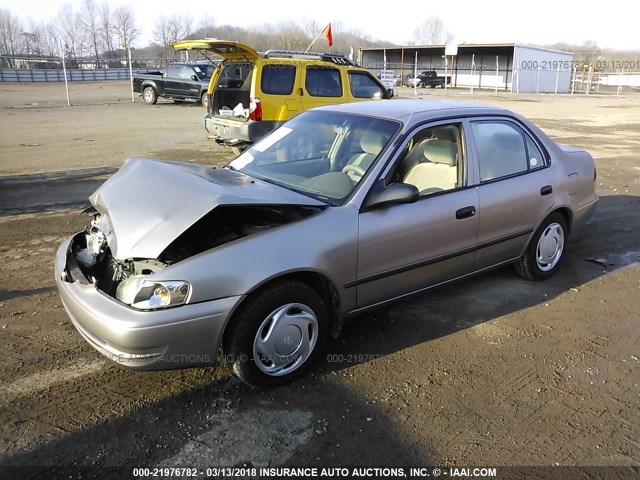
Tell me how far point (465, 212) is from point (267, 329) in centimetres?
175

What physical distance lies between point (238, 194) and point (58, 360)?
5.30 ft

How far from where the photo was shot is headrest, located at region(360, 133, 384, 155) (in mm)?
3705

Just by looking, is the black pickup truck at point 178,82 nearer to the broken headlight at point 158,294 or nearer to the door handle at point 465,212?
the door handle at point 465,212

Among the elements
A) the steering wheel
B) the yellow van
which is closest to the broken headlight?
the steering wheel

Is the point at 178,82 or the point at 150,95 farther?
the point at 150,95

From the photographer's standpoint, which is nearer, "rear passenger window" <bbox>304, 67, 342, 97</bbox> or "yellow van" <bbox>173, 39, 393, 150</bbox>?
"yellow van" <bbox>173, 39, 393, 150</bbox>

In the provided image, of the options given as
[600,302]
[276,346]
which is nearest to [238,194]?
[276,346]

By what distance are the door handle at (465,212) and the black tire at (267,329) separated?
1281mm

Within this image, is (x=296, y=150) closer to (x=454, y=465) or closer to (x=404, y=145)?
(x=404, y=145)

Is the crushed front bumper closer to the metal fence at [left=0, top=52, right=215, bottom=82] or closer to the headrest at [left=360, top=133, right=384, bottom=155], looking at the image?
the headrest at [left=360, top=133, right=384, bottom=155]

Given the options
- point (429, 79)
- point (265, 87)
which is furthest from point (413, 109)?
point (429, 79)

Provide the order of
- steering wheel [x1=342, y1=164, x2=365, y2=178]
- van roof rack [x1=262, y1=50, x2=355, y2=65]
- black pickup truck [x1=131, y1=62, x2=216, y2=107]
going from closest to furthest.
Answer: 1. steering wheel [x1=342, y1=164, x2=365, y2=178]
2. van roof rack [x1=262, y1=50, x2=355, y2=65]
3. black pickup truck [x1=131, y1=62, x2=216, y2=107]

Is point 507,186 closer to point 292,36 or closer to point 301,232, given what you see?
point 301,232

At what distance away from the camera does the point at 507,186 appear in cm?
421
